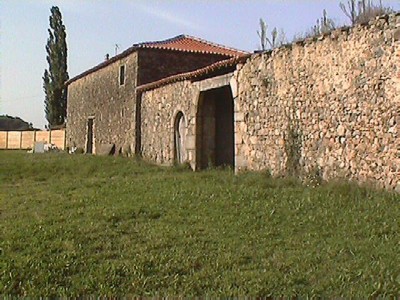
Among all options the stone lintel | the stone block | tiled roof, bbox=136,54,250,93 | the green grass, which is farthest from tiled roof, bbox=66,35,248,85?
the green grass

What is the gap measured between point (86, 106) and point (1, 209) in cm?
1605

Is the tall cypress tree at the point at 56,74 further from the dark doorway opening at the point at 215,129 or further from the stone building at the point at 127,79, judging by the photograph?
the dark doorway opening at the point at 215,129

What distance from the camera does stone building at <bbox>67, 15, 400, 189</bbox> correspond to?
23.6 ft

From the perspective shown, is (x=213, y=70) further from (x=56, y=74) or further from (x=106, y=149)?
(x=56, y=74)

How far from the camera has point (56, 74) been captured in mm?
33281

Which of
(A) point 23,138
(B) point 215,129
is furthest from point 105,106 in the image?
(A) point 23,138

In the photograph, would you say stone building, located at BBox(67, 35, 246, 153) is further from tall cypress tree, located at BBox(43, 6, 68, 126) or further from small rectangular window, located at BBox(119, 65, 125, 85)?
tall cypress tree, located at BBox(43, 6, 68, 126)

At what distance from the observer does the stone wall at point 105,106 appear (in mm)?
17391

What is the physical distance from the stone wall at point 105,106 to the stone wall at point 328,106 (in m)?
7.43

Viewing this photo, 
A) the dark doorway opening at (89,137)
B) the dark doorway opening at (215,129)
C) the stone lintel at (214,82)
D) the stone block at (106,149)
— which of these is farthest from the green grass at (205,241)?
the dark doorway opening at (89,137)

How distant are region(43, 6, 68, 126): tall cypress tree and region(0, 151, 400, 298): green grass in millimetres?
24925

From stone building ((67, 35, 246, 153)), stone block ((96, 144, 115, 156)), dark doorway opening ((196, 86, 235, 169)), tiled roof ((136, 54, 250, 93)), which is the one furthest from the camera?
stone block ((96, 144, 115, 156))

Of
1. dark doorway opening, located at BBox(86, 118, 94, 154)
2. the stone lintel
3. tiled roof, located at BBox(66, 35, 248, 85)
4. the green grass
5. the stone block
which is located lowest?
the green grass

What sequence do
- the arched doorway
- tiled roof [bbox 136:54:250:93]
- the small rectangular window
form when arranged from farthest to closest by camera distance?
1. the small rectangular window
2. the arched doorway
3. tiled roof [bbox 136:54:250:93]
